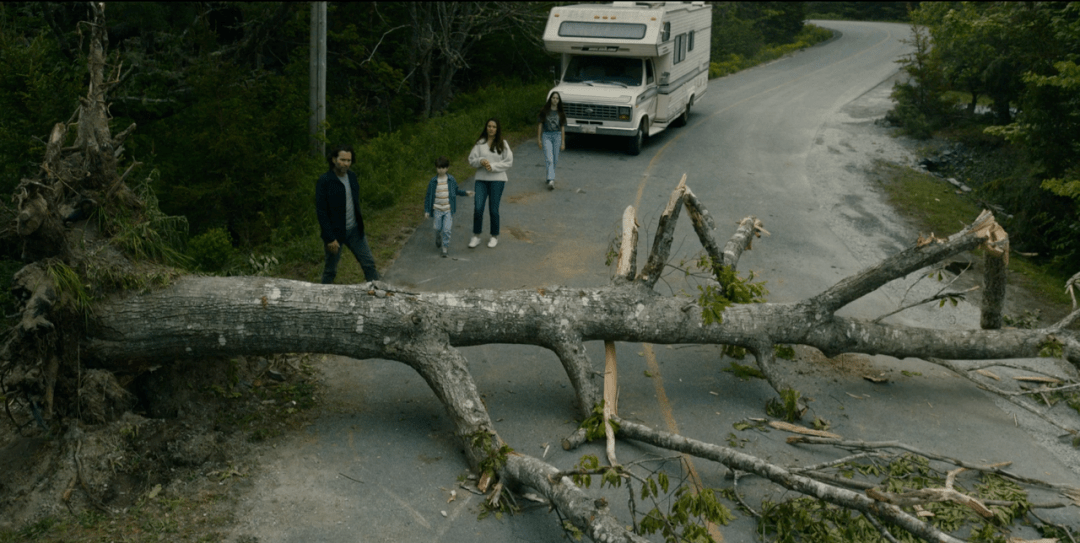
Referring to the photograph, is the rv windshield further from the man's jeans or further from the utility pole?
the man's jeans

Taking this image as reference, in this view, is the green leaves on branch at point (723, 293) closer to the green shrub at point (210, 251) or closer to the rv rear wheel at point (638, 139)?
the green shrub at point (210, 251)

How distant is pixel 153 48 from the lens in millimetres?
16422

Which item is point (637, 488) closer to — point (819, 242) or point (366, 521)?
point (366, 521)

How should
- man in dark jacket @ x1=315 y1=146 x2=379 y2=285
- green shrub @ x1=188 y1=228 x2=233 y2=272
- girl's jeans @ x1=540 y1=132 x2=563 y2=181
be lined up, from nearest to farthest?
man in dark jacket @ x1=315 y1=146 x2=379 y2=285, green shrub @ x1=188 y1=228 x2=233 y2=272, girl's jeans @ x1=540 y1=132 x2=563 y2=181

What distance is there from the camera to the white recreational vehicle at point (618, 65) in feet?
53.9

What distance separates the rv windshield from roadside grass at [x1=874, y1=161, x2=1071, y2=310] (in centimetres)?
545

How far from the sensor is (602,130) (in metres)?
16.6

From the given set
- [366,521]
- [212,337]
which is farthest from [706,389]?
[212,337]

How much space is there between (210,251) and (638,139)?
9838 millimetres

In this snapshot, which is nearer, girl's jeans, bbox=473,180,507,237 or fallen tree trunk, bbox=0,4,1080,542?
fallen tree trunk, bbox=0,4,1080,542

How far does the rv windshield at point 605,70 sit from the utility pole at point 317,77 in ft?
18.9

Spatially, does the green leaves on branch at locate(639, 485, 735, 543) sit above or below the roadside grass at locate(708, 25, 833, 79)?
below

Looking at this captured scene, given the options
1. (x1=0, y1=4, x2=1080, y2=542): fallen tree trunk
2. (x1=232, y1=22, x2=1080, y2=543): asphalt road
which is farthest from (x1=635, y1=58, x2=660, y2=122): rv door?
(x1=0, y1=4, x2=1080, y2=542): fallen tree trunk

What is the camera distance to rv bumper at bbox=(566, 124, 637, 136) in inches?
648
